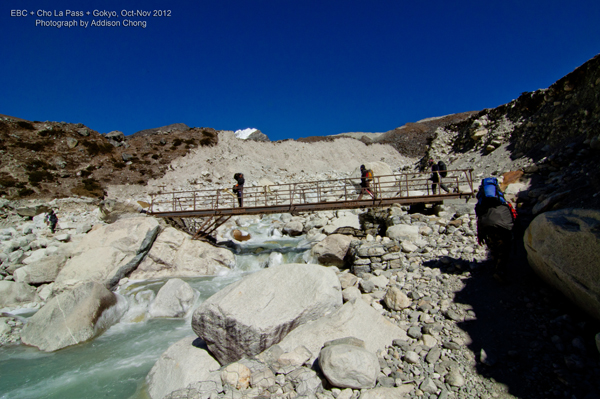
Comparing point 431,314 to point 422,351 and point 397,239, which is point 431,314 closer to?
point 422,351

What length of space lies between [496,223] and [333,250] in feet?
15.2

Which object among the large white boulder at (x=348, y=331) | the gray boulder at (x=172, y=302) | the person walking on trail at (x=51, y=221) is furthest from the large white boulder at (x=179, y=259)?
the large white boulder at (x=348, y=331)

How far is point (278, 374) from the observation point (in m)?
4.13

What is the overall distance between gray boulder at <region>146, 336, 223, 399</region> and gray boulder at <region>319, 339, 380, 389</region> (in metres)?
1.61

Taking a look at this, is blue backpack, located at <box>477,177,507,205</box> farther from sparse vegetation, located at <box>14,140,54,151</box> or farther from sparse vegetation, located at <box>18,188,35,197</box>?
sparse vegetation, located at <box>14,140,54,151</box>

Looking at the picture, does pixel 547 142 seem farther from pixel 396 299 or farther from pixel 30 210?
pixel 30 210

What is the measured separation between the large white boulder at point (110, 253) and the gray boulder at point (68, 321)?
2270mm

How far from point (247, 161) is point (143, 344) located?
29223mm

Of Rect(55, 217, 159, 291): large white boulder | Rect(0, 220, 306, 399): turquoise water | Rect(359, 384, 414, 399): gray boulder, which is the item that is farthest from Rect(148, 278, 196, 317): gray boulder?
Rect(359, 384, 414, 399): gray boulder

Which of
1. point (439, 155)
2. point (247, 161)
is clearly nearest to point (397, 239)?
point (439, 155)

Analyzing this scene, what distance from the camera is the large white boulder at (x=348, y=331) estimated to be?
4.44 metres

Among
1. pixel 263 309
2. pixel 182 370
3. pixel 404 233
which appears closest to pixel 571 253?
pixel 263 309

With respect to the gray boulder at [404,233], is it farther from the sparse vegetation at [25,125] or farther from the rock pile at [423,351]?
the sparse vegetation at [25,125]

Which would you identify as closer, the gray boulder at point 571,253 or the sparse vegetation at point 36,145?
the gray boulder at point 571,253
